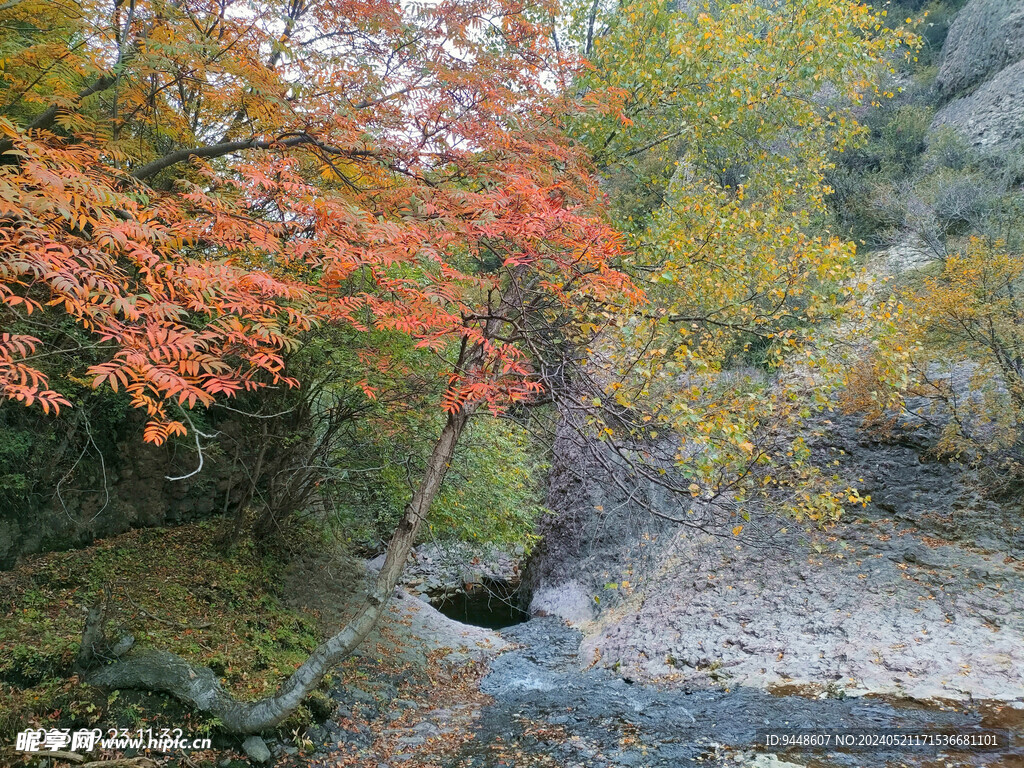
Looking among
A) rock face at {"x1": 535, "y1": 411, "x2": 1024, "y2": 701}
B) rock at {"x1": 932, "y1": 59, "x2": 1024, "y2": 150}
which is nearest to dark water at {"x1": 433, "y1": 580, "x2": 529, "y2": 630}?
rock face at {"x1": 535, "y1": 411, "x2": 1024, "y2": 701}

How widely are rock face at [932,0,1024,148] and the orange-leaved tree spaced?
16.8 m

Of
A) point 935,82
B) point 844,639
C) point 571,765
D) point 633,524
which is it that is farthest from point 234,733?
point 935,82

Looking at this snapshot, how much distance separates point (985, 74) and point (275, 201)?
23.1m

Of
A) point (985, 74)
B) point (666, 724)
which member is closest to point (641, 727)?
point (666, 724)

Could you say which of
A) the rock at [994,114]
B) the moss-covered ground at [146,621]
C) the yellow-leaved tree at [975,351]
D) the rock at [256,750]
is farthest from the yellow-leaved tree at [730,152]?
the rock at [994,114]

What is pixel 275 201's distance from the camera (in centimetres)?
614

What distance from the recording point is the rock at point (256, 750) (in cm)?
536

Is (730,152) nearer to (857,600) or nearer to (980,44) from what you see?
(857,600)

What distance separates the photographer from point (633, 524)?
13.2 m

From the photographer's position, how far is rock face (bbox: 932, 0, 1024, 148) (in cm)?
1697

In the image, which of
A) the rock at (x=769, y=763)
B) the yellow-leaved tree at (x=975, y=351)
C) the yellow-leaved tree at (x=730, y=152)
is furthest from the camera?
the yellow-leaved tree at (x=975, y=351)

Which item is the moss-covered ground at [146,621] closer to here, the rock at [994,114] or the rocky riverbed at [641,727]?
the rocky riverbed at [641,727]

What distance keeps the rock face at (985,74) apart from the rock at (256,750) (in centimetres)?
2176

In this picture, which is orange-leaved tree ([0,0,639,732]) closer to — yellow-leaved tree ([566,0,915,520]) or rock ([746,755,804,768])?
yellow-leaved tree ([566,0,915,520])
